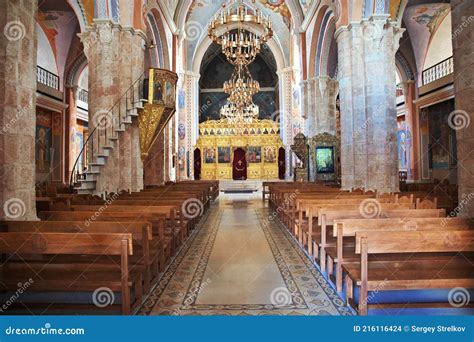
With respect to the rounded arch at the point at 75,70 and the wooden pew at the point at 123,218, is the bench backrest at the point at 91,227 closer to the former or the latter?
the wooden pew at the point at 123,218

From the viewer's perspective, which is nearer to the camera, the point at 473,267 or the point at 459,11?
the point at 473,267

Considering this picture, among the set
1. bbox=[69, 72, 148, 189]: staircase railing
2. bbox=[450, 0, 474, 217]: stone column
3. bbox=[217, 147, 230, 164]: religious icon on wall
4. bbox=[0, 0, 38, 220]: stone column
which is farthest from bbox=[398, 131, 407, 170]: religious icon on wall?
bbox=[0, 0, 38, 220]: stone column

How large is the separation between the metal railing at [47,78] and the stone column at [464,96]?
16.6 meters

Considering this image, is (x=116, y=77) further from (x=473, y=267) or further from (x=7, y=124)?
(x=473, y=267)

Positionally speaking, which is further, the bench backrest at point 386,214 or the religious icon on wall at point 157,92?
the religious icon on wall at point 157,92

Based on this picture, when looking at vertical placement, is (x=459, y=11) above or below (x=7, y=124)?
above

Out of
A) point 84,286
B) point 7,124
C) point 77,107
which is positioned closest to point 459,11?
point 84,286

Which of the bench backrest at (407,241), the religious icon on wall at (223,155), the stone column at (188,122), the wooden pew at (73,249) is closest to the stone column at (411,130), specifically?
the religious icon on wall at (223,155)

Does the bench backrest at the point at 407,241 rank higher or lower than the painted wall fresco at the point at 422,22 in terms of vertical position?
lower

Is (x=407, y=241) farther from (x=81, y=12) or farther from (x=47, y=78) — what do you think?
(x=47, y=78)

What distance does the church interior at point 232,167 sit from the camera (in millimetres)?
3242

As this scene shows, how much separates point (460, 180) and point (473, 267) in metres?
1.47

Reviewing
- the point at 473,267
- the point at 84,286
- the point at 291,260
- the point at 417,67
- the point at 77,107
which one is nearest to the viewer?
the point at 84,286

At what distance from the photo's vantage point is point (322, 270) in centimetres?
443
